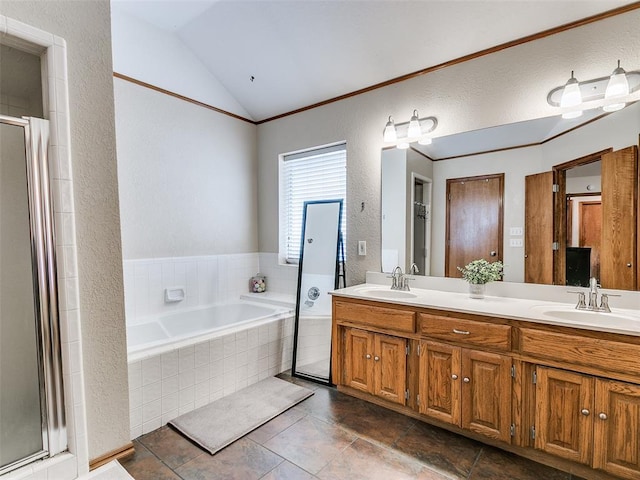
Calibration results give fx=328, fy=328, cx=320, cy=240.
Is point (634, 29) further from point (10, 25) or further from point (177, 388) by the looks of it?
point (177, 388)

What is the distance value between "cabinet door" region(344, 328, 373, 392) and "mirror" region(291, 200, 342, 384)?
15.2 inches

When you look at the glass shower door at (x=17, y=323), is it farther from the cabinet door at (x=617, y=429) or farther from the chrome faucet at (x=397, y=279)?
the cabinet door at (x=617, y=429)

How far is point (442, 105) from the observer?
2.59m

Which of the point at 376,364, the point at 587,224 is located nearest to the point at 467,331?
the point at 376,364

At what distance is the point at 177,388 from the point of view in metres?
2.28

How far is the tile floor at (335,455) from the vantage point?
1.75m

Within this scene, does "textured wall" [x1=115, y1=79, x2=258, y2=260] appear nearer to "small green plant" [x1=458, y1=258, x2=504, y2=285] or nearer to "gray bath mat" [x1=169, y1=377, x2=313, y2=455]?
"gray bath mat" [x1=169, y1=377, x2=313, y2=455]

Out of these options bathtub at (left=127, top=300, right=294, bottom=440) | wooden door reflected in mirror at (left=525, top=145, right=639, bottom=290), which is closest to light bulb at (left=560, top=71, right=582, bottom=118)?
wooden door reflected in mirror at (left=525, top=145, right=639, bottom=290)

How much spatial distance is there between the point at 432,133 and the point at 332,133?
100 cm

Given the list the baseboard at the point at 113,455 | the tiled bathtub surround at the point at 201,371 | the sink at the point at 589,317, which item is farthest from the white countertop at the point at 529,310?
the baseboard at the point at 113,455

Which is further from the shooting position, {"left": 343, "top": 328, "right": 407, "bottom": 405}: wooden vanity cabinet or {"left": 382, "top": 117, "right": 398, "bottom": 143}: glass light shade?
{"left": 382, "top": 117, "right": 398, "bottom": 143}: glass light shade

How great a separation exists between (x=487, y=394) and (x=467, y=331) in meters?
0.37

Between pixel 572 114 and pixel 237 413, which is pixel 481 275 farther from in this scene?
pixel 237 413

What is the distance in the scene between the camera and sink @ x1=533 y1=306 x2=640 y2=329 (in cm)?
171
